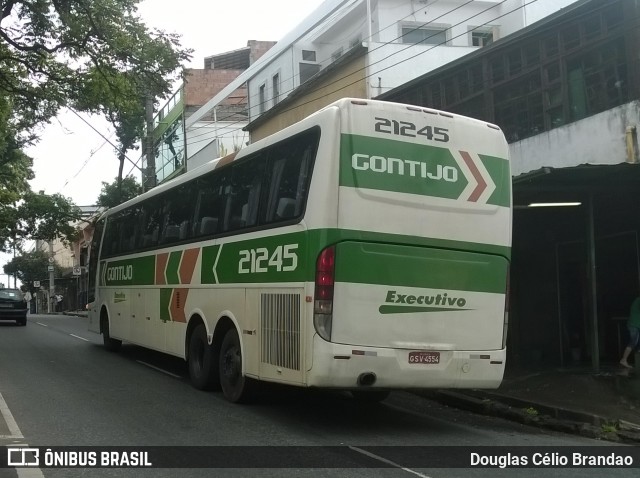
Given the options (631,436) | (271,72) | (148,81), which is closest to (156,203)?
(148,81)

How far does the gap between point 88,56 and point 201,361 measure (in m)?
9.25

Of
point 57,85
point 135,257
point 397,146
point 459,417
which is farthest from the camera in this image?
point 57,85

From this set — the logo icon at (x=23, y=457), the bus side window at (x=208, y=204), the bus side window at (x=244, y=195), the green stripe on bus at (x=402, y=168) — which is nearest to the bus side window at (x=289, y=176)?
the bus side window at (x=244, y=195)

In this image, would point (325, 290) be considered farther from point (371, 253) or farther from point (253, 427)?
point (253, 427)

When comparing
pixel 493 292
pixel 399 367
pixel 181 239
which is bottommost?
pixel 399 367

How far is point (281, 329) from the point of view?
805 cm

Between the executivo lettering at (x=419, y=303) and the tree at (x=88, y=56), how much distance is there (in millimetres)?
10378

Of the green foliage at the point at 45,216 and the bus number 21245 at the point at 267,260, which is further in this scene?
the green foliage at the point at 45,216

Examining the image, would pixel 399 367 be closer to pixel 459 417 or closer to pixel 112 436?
pixel 459 417

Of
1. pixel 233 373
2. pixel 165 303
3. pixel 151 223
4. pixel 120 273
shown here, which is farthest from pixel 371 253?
pixel 120 273

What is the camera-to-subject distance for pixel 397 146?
7.87m

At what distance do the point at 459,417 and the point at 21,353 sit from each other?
10502mm

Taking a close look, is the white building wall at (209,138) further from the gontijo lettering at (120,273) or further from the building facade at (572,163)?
the building facade at (572,163)

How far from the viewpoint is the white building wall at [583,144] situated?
1256 cm
